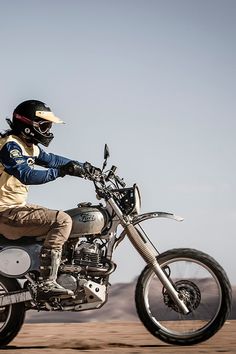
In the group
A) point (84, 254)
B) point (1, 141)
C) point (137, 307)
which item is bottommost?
point (137, 307)

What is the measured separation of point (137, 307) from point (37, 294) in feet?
3.94

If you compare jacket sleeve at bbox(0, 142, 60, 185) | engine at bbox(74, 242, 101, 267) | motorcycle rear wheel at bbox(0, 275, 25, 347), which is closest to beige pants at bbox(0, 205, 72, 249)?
engine at bbox(74, 242, 101, 267)

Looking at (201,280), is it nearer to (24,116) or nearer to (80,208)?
(80,208)

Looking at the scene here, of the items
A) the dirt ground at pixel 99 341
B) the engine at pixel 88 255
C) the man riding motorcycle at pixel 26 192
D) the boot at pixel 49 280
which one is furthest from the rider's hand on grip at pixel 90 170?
the dirt ground at pixel 99 341

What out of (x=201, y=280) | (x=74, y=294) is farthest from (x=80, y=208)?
(x=201, y=280)

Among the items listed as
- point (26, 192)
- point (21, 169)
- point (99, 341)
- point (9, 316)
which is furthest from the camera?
point (99, 341)

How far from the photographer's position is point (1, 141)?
931 centimetres

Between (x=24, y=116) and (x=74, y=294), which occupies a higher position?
(x=24, y=116)

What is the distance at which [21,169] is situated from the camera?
355 inches

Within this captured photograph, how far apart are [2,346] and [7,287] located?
733mm

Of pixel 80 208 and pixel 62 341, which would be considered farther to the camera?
pixel 62 341

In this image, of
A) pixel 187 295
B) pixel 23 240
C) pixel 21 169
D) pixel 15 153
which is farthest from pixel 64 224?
pixel 187 295

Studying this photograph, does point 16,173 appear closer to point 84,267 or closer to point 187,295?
point 84,267

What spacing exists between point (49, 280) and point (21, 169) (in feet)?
4.42
